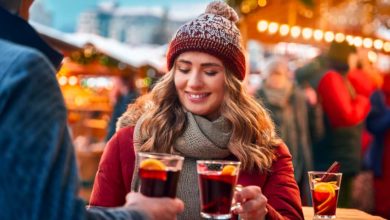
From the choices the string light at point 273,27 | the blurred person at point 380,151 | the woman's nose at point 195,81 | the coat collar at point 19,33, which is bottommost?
the blurred person at point 380,151

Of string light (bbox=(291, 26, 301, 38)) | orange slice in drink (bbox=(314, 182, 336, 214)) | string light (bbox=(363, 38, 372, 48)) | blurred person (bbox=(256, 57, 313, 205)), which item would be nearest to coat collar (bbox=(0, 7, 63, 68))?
orange slice in drink (bbox=(314, 182, 336, 214))

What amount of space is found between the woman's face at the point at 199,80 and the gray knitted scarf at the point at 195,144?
56 mm

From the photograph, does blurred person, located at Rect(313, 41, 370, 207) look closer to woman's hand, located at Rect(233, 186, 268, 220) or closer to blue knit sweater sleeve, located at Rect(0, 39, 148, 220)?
woman's hand, located at Rect(233, 186, 268, 220)

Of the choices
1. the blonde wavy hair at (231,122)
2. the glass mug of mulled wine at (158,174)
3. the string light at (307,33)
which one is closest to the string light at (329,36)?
the string light at (307,33)

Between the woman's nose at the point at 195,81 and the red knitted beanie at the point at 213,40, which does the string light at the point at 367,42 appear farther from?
the woman's nose at the point at 195,81

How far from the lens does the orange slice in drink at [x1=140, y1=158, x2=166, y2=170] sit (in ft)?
5.96

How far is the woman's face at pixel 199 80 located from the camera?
267cm

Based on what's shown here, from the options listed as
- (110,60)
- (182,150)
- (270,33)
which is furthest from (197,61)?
(110,60)

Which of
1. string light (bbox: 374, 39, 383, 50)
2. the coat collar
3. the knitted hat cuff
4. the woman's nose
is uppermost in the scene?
string light (bbox: 374, 39, 383, 50)

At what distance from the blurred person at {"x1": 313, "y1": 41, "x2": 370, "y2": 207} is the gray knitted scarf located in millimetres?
3132

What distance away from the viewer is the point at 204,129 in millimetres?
2701

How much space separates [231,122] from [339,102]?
313cm

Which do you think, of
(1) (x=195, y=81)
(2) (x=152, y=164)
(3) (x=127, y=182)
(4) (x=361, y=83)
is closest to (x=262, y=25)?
(4) (x=361, y=83)

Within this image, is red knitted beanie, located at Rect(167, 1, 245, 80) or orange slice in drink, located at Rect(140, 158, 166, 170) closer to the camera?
orange slice in drink, located at Rect(140, 158, 166, 170)
